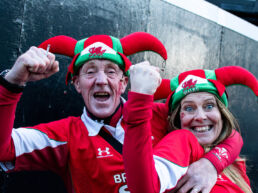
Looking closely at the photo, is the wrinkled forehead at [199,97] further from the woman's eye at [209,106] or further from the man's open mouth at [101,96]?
the man's open mouth at [101,96]

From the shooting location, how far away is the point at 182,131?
181 centimetres

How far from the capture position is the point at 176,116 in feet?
7.17

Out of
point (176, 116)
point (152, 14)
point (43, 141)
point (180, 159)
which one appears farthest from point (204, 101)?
point (152, 14)

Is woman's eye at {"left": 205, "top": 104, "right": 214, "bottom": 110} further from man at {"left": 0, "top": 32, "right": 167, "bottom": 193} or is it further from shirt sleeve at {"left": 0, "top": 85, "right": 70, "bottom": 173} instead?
shirt sleeve at {"left": 0, "top": 85, "right": 70, "bottom": 173}

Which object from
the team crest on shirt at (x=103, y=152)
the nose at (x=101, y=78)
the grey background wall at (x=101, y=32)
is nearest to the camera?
the team crest on shirt at (x=103, y=152)

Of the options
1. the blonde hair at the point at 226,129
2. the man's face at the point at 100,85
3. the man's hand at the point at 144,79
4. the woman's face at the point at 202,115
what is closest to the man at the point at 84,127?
the man's face at the point at 100,85

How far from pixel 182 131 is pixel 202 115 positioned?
0.91 feet

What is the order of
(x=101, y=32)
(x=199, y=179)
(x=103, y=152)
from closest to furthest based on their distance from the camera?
1. (x=199, y=179)
2. (x=103, y=152)
3. (x=101, y=32)

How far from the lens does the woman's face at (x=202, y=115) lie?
2.02 m

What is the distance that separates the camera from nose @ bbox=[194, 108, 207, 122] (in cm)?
198

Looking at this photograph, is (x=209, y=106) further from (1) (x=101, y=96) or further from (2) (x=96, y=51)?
(2) (x=96, y=51)

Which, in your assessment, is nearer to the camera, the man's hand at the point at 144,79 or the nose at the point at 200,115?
the man's hand at the point at 144,79

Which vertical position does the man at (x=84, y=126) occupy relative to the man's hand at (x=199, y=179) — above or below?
above

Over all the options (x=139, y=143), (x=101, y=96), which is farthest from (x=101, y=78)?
(x=139, y=143)
